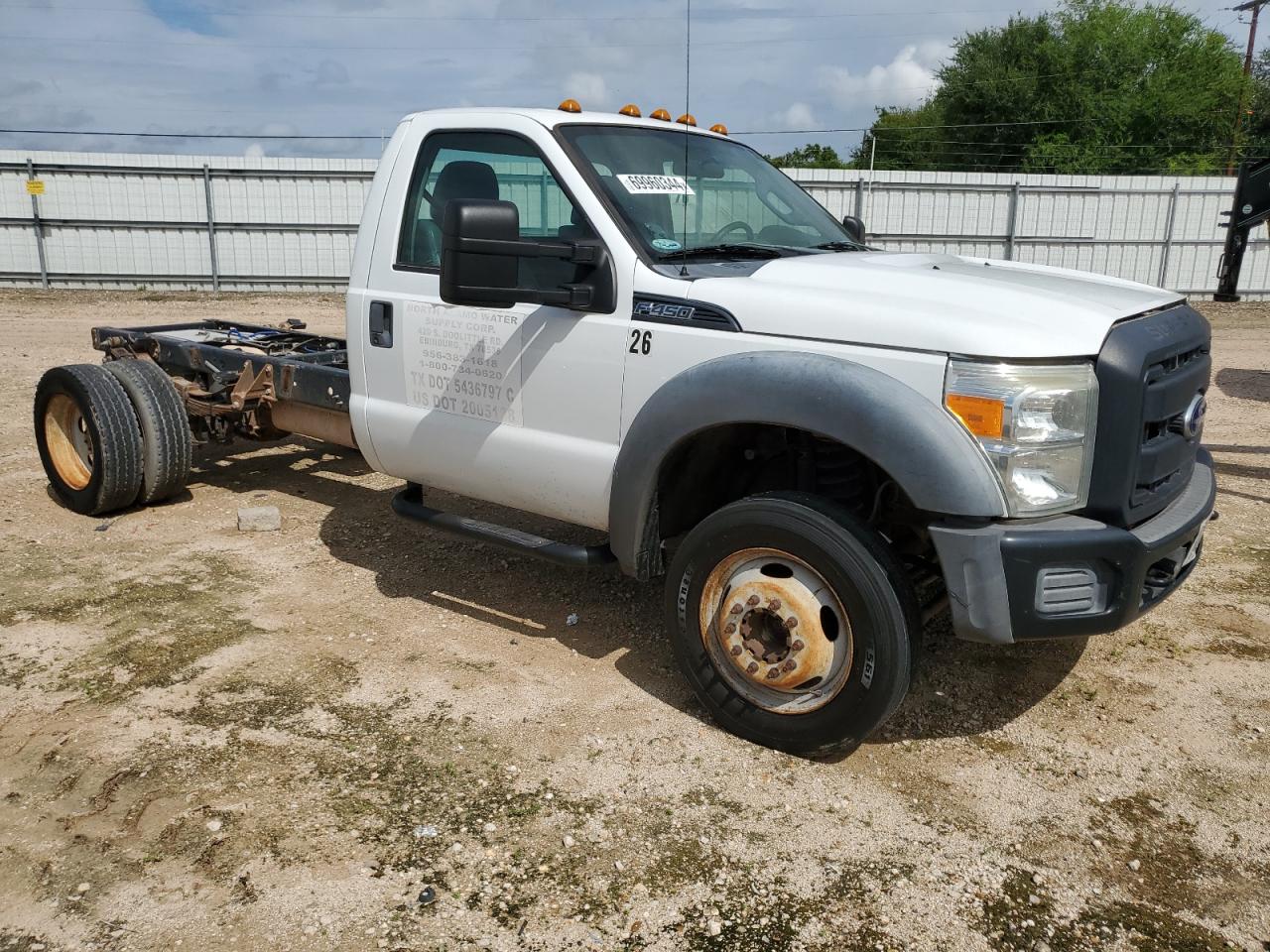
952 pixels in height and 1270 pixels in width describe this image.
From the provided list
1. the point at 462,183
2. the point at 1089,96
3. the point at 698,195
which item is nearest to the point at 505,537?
the point at 462,183

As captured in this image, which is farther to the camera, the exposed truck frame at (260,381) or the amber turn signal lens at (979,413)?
the exposed truck frame at (260,381)

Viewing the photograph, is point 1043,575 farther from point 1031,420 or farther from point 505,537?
point 505,537

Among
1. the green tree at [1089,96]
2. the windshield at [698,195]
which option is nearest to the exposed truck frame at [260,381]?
the windshield at [698,195]

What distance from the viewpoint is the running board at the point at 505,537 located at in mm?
4203

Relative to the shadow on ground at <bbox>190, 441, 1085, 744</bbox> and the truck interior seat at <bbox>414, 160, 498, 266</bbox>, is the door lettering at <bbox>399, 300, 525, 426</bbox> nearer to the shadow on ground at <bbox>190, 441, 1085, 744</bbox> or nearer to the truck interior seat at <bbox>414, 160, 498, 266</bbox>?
the truck interior seat at <bbox>414, 160, 498, 266</bbox>

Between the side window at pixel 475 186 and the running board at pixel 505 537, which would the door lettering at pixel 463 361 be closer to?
the side window at pixel 475 186

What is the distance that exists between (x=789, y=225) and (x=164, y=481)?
401cm

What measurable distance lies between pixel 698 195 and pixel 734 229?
0.20 m

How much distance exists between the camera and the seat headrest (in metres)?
4.51

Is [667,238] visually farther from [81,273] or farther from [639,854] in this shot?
[81,273]

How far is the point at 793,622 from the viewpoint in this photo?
11.6ft

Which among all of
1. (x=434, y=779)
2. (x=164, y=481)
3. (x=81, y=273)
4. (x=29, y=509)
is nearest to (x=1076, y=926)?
(x=434, y=779)

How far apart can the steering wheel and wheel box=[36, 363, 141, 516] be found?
376 centimetres

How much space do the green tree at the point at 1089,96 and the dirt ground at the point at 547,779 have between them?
40065mm
